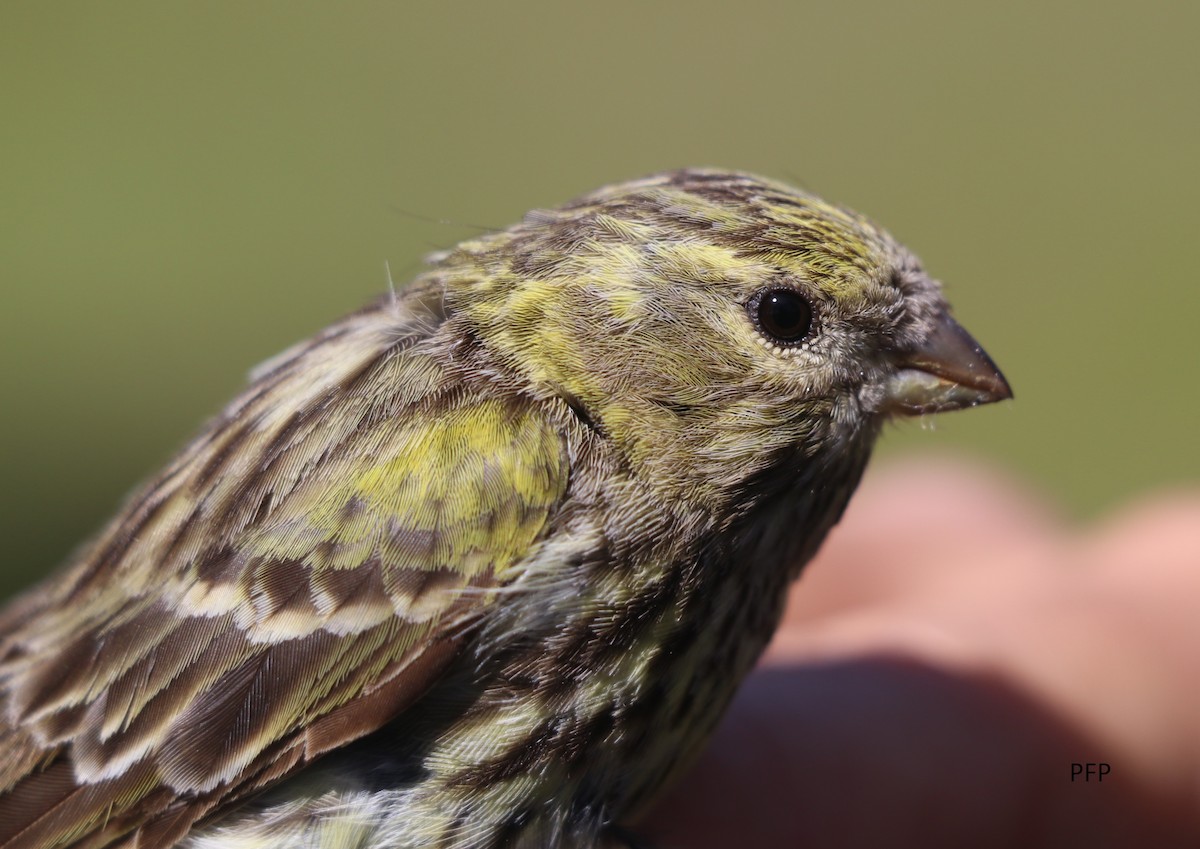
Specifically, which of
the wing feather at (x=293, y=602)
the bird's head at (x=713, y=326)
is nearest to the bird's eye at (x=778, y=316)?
the bird's head at (x=713, y=326)

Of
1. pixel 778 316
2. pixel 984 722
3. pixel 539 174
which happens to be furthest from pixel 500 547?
pixel 539 174

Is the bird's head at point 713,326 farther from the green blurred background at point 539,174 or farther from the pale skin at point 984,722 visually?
the green blurred background at point 539,174

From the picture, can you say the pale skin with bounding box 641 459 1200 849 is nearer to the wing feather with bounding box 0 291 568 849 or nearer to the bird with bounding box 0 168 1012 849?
the bird with bounding box 0 168 1012 849

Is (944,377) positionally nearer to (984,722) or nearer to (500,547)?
(500,547)

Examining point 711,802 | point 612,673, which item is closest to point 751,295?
point 612,673

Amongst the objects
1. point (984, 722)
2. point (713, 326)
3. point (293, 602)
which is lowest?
point (984, 722)

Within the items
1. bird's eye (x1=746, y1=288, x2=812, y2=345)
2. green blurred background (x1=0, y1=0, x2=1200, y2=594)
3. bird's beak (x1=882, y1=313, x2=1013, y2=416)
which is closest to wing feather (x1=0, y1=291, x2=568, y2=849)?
bird's eye (x1=746, y1=288, x2=812, y2=345)
